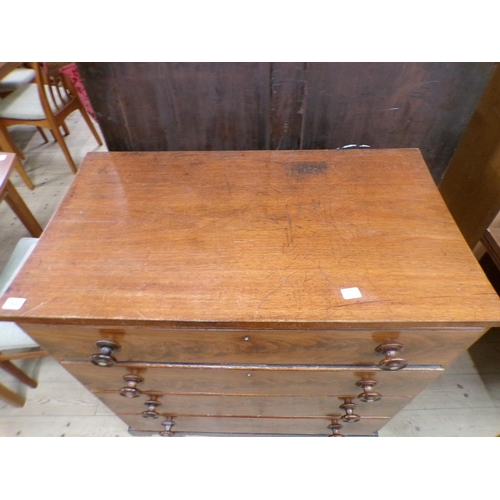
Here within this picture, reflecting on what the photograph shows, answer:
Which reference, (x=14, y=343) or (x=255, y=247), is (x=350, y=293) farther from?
→ (x=14, y=343)

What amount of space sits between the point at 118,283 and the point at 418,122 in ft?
2.71

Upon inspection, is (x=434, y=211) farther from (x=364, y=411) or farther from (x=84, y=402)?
(x=84, y=402)

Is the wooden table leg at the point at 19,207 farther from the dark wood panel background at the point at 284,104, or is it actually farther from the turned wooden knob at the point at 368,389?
the turned wooden knob at the point at 368,389

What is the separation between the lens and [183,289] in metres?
0.56

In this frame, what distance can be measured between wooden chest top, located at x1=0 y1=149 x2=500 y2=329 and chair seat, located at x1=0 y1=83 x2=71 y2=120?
1451 mm

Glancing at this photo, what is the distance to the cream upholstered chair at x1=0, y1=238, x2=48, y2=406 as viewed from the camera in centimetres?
99

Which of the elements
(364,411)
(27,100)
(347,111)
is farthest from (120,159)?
(27,100)

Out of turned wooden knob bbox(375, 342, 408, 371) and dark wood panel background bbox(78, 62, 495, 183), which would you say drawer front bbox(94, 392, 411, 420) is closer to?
turned wooden knob bbox(375, 342, 408, 371)

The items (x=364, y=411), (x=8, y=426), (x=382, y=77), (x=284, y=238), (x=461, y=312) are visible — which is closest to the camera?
(x=461, y=312)

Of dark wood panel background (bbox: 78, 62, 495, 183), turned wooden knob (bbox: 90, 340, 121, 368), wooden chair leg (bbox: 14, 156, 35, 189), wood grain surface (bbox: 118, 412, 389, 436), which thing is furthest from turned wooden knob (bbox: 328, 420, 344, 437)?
wooden chair leg (bbox: 14, 156, 35, 189)

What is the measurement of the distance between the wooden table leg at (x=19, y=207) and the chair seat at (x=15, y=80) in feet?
3.83

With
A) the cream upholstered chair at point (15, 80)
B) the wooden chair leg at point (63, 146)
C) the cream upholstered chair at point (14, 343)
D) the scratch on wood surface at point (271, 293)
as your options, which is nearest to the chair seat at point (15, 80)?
the cream upholstered chair at point (15, 80)

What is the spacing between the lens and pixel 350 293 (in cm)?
55

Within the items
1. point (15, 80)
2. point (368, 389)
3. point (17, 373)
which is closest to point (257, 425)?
point (368, 389)
